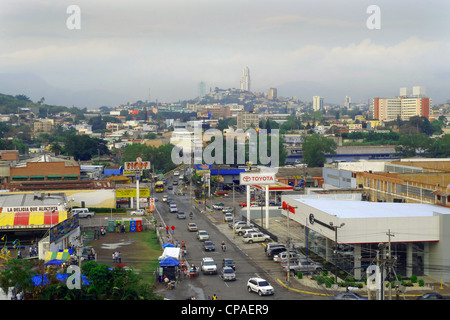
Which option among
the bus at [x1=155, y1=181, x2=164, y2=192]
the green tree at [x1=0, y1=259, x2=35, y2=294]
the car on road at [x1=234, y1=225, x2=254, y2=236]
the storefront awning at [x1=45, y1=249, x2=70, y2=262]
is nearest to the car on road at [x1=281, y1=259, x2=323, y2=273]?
the car on road at [x1=234, y1=225, x2=254, y2=236]

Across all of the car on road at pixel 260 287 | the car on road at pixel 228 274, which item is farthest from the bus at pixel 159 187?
the car on road at pixel 260 287

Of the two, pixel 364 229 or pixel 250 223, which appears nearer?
pixel 364 229

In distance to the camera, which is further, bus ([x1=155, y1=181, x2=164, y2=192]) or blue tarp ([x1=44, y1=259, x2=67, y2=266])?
bus ([x1=155, y1=181, x2=164, y2=192])

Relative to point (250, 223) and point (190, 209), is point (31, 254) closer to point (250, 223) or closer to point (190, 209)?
point (250, 223)

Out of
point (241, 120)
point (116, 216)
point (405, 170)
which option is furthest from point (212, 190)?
point (241, 120)

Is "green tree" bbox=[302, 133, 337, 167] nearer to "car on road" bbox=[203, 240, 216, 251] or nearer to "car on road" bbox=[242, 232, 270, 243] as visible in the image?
"car on road" bbox=[242, 232, 270, 243]

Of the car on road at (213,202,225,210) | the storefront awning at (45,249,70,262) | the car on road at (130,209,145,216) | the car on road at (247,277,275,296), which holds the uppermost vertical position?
the storefront awning at (45,249,70,262)

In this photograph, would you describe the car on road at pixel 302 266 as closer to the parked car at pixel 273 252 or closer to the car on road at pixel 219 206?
the parked car at pixel 273 252
